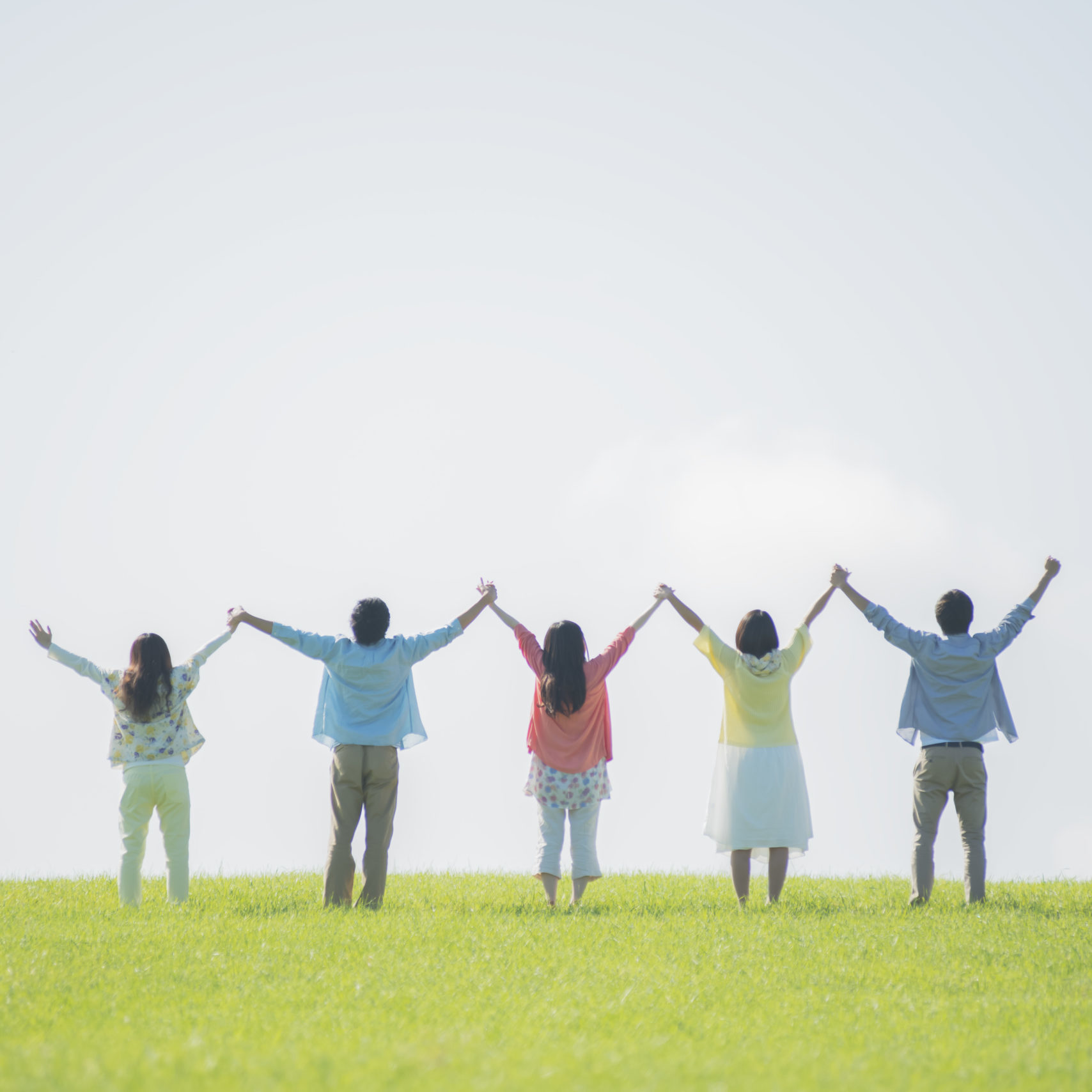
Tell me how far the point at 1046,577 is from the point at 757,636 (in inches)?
127

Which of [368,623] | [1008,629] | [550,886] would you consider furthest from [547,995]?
[1008,629]

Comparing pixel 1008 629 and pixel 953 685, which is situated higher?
pixel 1008 629

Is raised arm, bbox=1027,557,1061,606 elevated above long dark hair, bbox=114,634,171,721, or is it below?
above

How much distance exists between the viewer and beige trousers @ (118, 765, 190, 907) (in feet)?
35.9

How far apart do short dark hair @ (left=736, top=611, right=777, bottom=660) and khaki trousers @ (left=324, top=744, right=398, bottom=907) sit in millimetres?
3619

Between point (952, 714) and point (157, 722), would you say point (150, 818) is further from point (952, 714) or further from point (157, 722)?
point (952, 714)

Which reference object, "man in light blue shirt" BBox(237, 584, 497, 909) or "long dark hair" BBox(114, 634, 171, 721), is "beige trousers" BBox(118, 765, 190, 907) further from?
"man in light blue shirt" BBox(237, 584, 497, 909)

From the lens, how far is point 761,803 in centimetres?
1079

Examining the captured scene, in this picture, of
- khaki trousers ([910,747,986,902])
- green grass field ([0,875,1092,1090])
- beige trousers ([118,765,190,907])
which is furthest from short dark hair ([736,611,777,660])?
beige trousers ([118,765,190,907])

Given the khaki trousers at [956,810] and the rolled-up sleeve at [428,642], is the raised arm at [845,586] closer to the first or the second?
the khaki trousers at [956,810]

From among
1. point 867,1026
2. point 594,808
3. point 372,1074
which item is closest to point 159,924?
point 594,808

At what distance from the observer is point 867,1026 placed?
6.71 metres

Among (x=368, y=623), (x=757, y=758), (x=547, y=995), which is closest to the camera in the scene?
(x=547, y=995)

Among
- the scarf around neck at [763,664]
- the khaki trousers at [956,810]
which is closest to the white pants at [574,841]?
the scarf around neck at [763,664]
